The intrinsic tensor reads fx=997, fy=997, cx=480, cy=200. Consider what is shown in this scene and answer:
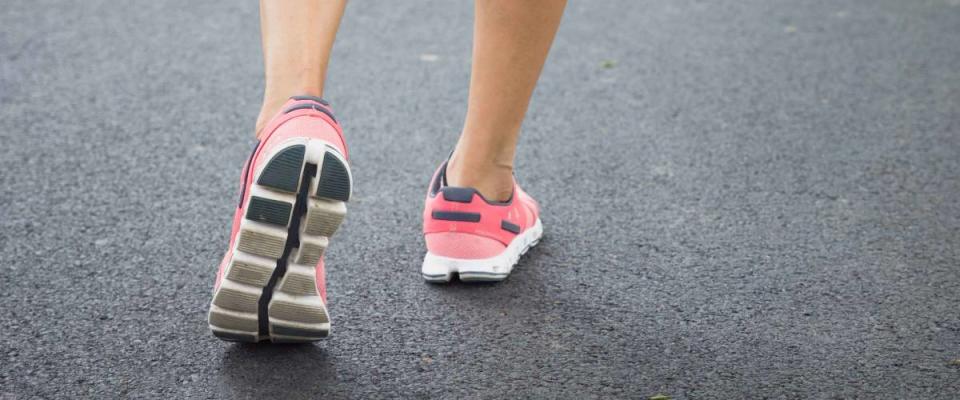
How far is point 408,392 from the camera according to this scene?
51.4 inches

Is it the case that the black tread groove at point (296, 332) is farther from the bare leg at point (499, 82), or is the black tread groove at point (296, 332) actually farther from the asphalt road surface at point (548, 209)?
the bare leg at point (499, 82)

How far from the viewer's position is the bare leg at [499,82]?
151 cm

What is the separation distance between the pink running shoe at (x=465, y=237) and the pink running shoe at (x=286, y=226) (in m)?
0.32

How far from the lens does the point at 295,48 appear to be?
1325mm

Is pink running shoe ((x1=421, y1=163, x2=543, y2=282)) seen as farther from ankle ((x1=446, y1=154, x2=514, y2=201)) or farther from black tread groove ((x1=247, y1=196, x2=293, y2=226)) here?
black tread groove ((x1=247, y1=196, x2=293, y2=226))

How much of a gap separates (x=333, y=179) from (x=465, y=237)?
48cm

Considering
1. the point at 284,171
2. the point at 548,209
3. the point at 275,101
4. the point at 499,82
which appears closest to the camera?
the point at 284,171

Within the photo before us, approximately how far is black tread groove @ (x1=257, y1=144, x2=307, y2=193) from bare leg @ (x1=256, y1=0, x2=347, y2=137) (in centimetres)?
16

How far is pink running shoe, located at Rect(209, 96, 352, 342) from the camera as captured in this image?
1.16 m

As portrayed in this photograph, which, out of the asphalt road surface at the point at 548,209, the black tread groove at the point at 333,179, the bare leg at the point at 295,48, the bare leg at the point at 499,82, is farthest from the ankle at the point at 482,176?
the black tread groove at the point at 333,179

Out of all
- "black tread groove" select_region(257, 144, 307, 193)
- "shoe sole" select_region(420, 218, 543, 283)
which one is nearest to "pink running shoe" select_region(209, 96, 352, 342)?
"black tread groove" select_region(257, 144, 307, 193)

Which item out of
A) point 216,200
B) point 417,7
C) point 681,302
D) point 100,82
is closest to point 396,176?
point 216,200

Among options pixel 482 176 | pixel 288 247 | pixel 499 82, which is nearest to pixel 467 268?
pixel 482 176

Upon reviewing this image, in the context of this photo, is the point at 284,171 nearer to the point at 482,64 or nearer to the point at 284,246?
the point at 284,246
